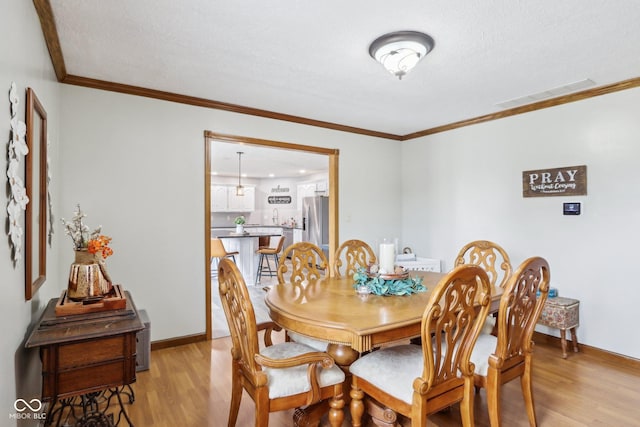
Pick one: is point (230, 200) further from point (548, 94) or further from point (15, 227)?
point (15, 227)

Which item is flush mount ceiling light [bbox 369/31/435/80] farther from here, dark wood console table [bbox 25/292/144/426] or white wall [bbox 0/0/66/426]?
dark wood console table [bbox 25/292/144/426]

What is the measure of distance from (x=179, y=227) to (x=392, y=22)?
249 centimetres

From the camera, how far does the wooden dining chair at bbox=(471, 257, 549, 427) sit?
1.75m

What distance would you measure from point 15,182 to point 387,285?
1.93m

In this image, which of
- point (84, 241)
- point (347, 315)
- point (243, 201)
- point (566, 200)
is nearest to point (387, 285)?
point (347, 315)

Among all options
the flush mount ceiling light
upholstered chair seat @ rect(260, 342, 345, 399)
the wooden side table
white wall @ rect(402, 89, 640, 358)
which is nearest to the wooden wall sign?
white wall @ rect(402, 89, 640, 358)

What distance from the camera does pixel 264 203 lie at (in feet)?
34.1

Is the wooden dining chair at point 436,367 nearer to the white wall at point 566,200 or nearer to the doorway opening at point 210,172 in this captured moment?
the doorway opening at point 210,172

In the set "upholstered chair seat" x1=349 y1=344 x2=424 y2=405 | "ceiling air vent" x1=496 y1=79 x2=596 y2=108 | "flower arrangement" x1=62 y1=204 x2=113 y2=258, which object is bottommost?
"upholstered chair seat" x1=349 y1=344 x2=424 y2=405

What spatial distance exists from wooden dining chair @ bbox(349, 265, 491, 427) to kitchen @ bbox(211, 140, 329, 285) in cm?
463

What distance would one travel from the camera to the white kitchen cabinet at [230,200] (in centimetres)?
938

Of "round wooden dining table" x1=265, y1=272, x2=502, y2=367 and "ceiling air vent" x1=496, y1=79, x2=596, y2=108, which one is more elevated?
"ceiling air vent" x1=496, y1=79, x2=596, y2=108

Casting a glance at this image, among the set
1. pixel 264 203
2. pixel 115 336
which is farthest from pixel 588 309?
pixel 264 203

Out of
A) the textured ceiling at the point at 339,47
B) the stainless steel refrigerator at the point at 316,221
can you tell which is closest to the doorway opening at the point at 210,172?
the textured ceiling at the point at 339,47
